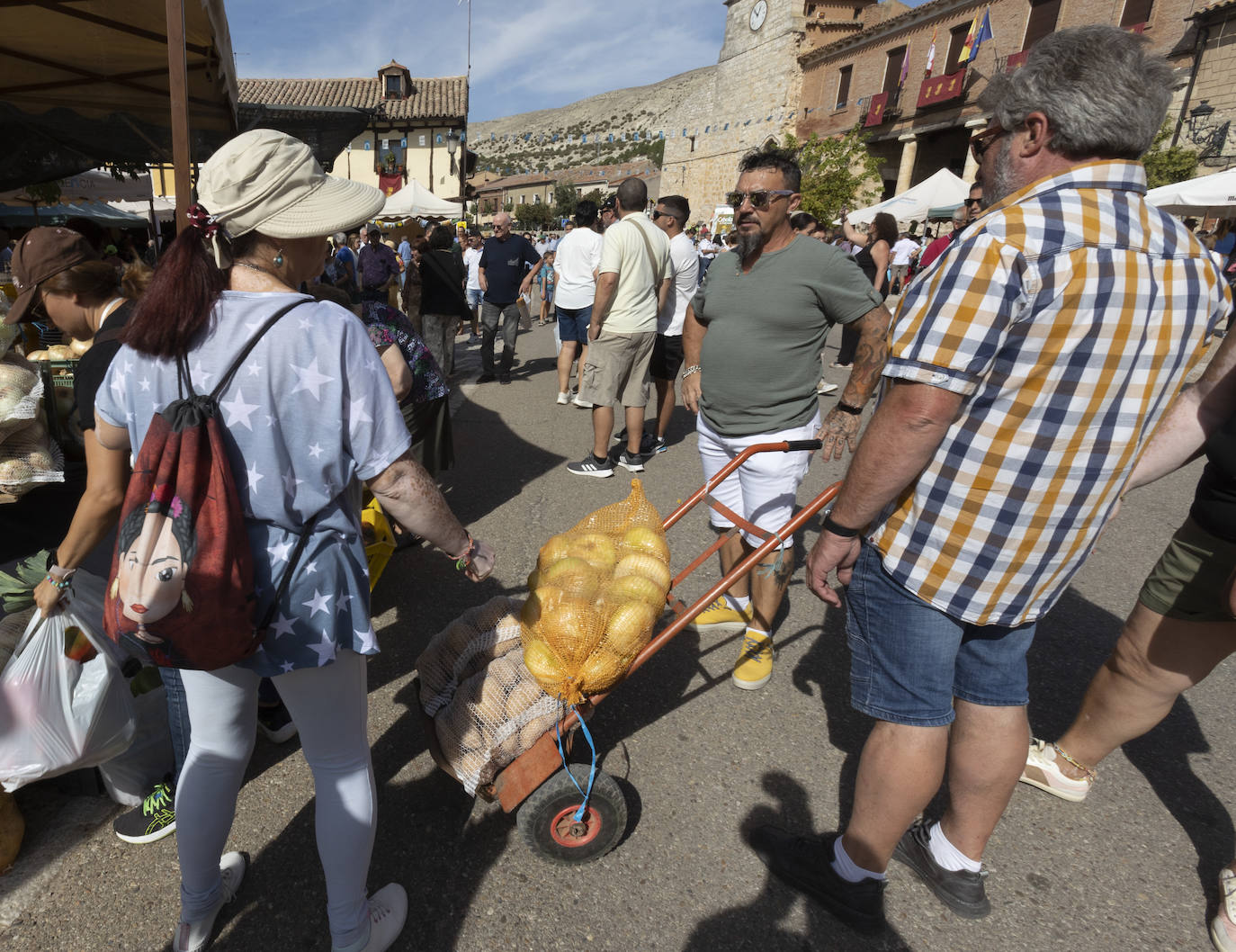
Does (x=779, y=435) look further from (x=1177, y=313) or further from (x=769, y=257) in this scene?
(x=1177, y=313)

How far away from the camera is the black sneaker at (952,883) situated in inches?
76.0

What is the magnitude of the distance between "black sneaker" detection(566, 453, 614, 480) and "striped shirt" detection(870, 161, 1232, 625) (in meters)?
3.85

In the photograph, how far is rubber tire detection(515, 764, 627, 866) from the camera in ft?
6.38

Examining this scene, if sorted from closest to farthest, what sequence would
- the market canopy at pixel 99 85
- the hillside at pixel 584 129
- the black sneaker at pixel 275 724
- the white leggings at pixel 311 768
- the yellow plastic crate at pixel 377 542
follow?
the white leggings at pixel 311 768 → the black sneaker at pixel 275 724 → the yellow plastic crate at pixel 377 542 → the market canopy at pixel 99 85 → the hillside at pixel 584 129

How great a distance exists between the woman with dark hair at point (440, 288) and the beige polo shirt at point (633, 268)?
2.59m

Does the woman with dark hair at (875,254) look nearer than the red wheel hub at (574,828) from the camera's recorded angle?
No

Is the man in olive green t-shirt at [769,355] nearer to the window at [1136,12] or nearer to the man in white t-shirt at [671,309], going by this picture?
Result: the man in white t-shirt at [671,309]

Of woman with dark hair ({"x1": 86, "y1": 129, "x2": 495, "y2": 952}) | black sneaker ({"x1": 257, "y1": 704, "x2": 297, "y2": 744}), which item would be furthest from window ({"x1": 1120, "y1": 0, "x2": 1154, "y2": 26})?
black sneaker ({"x1": 257, "y1": 704, "x2": 297, "y2": 744})

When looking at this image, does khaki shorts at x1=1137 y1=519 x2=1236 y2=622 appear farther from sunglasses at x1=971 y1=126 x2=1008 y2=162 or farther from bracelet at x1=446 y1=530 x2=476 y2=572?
bracelet at x1=446 y1=530 x2=476 y2=572

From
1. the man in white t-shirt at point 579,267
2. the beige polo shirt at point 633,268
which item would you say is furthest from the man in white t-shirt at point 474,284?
the beige polo shirt at point 633,268

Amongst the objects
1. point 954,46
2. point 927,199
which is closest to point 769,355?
point 927,199

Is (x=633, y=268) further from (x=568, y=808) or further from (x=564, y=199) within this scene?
(x=564, y=199)

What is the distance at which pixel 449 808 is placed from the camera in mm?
2256

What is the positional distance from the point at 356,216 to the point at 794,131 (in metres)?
46.5
